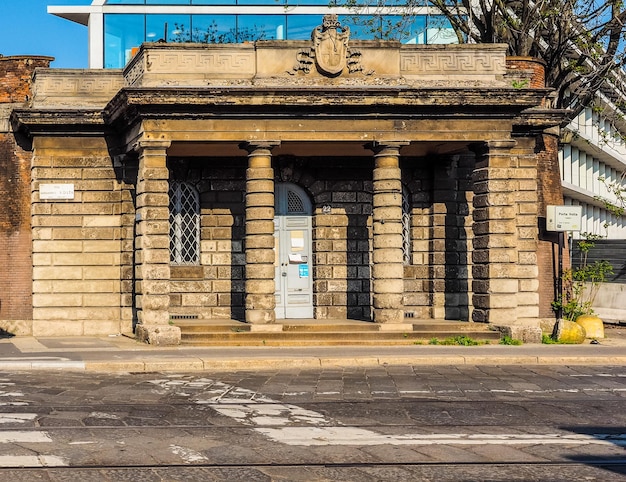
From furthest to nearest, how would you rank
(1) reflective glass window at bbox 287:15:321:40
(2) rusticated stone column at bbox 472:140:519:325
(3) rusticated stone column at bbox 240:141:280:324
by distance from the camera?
(1) reflective glass window at bbox 287:15:321:40 < (2) rusticated stone column at bbox 472:140:519:325 < (3) rusticated stone column at bbox 240:141:280:324

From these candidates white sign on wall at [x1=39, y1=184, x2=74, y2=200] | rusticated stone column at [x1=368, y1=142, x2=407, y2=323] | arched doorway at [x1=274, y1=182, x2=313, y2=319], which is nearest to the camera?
rusticated stone column at [x1=368, y1=142, x2=407, y2=323]

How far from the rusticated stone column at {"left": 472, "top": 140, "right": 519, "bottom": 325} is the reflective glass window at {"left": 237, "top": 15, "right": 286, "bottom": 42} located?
2435 cm

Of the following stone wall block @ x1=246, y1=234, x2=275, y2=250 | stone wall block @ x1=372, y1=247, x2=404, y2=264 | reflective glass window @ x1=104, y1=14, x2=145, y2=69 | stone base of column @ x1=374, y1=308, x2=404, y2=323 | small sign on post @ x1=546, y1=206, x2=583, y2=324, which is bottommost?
stone base of column @ x1=374, y1=308, x2=404, y2=323

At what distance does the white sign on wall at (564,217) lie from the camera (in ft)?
81.1

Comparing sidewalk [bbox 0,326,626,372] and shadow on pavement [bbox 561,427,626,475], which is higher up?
sidewalk [bbox 0,326,626,372]

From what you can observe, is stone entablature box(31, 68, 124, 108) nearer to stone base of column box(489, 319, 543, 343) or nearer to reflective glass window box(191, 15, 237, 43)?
stone base of column box(489, 319, 543, 343)

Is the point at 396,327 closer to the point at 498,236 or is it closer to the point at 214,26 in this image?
the point at 498,236

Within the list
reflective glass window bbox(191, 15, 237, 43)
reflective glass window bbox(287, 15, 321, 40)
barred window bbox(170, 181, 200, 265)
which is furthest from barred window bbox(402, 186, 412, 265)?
reflective glass window bbox(287, 15, 321, 40)

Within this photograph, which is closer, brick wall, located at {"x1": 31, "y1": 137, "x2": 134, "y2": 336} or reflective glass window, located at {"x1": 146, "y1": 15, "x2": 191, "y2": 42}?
brick wall, located at {"x1": 31, "y1": 137, "x2": 134, "y2": 336}

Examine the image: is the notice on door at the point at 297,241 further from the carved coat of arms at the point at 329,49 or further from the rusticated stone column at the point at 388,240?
the carved coat of arms at the point at 329,49

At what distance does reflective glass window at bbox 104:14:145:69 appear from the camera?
45.9 meters

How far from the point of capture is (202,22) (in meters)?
45.2

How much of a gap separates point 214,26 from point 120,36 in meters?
4.36

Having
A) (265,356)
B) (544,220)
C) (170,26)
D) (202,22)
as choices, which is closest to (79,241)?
(265,356)
